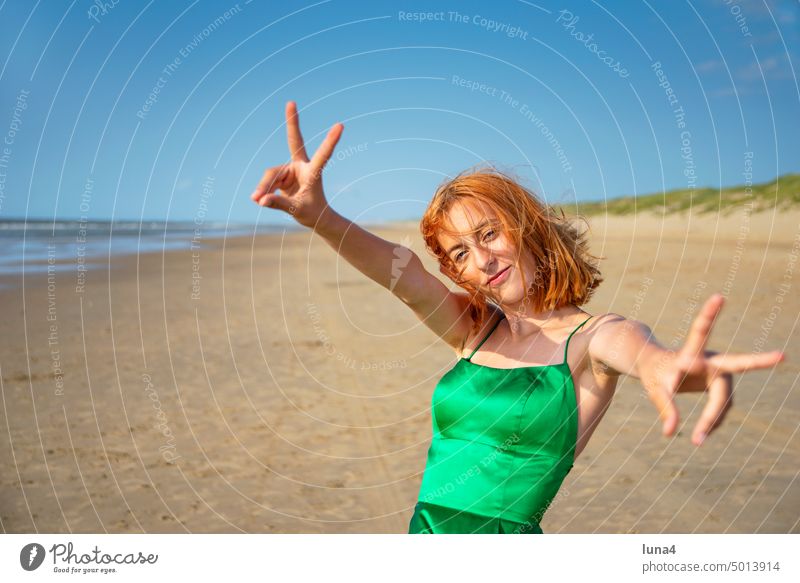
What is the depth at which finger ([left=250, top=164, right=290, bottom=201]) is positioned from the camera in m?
2.27

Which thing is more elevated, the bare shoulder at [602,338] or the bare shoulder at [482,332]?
the bare shoulder at [602,338]

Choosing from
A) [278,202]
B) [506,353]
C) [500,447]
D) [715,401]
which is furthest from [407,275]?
[715,401]

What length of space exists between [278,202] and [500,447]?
1.26m

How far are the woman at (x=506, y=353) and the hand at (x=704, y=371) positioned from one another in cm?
66

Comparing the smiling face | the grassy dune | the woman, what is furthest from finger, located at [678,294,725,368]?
the grassy dune

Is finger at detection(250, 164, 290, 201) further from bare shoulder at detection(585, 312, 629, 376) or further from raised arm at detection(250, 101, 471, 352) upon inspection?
bare shoulder at detection(585, 312, 629, 376)

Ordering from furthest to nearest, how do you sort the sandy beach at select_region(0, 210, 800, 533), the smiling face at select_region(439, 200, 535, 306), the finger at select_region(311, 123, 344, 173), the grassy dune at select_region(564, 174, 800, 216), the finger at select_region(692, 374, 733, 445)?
the grassy dune at select_region(564, 174, 800, 216) → the sandy beach at select_region(0, 210, 800, 533) → the smiling face at select_region(439, 200, 535, 306) → the finger at select_region(311, 123, 344, 173) → the finger at select_region(692, 374, 733, 445)

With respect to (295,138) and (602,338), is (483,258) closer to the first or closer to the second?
(602,338)

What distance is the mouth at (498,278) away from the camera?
2.91 meters

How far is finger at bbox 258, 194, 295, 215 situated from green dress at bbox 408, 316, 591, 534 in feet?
3.34

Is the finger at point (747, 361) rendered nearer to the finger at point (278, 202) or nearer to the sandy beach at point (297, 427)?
the sandy beach at point (297, 427)
